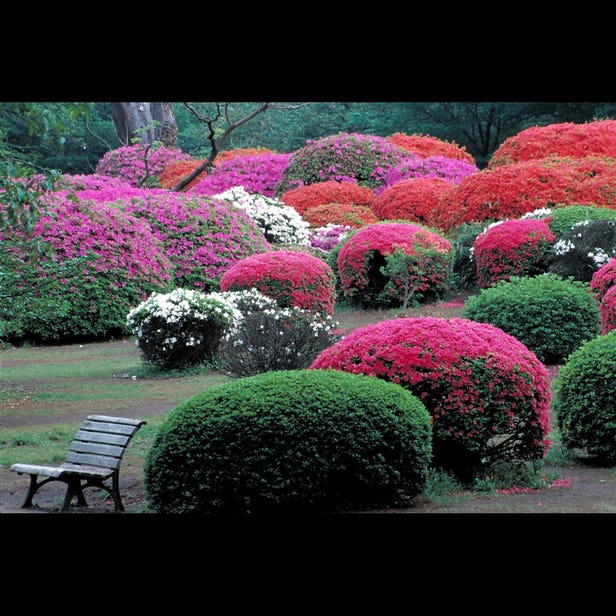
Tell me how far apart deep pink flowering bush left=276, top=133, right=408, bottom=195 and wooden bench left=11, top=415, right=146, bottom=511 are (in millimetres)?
13864

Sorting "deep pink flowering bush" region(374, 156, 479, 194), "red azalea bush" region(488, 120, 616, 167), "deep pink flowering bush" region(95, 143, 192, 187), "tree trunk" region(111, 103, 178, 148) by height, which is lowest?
"deep pink flowering bush" region(374, 156, 479, 194)

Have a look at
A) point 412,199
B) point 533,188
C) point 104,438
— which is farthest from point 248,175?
point 104,438

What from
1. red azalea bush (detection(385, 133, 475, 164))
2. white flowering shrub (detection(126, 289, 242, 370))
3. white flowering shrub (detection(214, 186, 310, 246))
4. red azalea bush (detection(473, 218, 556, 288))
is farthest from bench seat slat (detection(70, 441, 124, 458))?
red azalea bush (detection(385, 133, 475, 164))

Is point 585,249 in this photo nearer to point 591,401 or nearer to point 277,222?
point 591,401

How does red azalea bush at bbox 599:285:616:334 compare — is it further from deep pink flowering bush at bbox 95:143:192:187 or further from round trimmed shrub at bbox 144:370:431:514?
deep pink flowering bush at bbox 95:143:192:187

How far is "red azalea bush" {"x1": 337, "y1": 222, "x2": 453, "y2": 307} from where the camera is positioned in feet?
39.2

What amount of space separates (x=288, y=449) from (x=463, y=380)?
3.91ft

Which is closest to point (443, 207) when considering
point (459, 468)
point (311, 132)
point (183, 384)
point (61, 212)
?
point (61, 212)

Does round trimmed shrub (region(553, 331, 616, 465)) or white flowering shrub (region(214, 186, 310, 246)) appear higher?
white flowering shrub (region(214, 186, 310, 246))

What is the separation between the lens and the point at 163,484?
4430mm

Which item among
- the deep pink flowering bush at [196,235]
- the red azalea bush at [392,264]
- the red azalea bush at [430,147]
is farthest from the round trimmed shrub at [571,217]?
the red azalea bush at [430,147]

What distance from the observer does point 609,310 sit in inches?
304

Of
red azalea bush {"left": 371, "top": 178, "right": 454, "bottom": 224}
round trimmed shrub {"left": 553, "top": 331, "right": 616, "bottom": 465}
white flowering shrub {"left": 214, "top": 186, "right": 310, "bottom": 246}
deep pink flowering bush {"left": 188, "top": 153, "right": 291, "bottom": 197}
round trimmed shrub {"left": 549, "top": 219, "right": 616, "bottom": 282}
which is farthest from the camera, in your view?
deep pink flowering bush {"left": 188, "top": 153, "right": 291, "bottom": 197}
